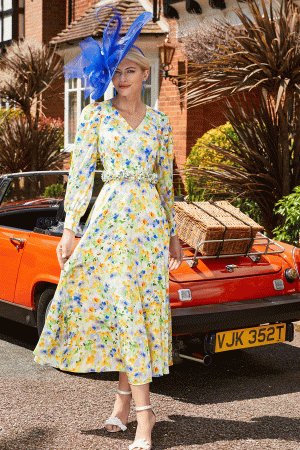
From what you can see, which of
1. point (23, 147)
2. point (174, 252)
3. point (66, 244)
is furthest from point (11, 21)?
point (66, 244)

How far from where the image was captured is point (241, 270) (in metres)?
4.61

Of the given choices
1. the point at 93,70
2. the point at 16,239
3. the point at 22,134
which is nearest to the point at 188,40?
the point at 22,134

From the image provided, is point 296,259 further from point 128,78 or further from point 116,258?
point 128,78

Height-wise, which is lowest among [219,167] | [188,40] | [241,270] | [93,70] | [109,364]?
[109,364]

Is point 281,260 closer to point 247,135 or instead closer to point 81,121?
point 81,121

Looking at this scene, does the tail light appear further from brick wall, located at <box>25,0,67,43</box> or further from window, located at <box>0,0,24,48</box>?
window, located at <box>0,0,24,48</box>

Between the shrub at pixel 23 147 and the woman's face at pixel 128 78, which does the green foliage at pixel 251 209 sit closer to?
the woman's face at pixel 128 78

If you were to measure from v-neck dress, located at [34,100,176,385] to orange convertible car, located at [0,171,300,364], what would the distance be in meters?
0.70

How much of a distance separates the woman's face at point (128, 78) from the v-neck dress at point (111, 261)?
12cm

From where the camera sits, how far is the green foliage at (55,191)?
230 inches

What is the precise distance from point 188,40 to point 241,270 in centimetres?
783

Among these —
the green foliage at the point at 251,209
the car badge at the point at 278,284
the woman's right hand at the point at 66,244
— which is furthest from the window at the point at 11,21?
the woman's right hand at the point at 66,244

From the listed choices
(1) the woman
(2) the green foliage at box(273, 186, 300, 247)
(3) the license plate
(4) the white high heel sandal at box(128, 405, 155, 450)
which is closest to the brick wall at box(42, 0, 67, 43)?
(2) the green foliage at box(273, 186, 300, 247)

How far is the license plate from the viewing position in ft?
14.1
